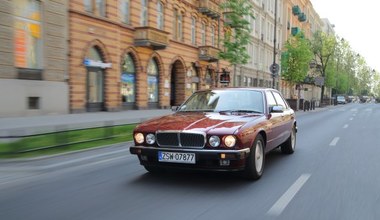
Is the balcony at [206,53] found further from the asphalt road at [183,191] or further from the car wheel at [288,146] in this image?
the asphalt road at [183,191]

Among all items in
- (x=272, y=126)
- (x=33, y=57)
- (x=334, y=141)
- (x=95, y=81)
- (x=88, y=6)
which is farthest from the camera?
(x=95, y=81)

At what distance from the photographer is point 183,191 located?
19.2 ft

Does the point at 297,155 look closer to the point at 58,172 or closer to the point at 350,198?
the point at 350,198

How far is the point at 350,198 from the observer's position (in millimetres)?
5602

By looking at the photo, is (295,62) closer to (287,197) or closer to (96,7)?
(96,7)

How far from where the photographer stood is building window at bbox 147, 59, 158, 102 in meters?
29.5

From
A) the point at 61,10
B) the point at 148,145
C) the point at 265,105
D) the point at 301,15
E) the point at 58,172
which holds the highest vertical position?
the point at 301,15

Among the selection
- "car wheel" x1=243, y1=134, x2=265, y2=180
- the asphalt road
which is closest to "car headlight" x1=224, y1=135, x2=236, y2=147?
"car wheel" x1=243, y1=134, x2=265, y2=180

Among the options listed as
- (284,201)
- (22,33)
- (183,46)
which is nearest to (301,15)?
(183,46)

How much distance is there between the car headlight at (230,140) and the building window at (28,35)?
14.6 m

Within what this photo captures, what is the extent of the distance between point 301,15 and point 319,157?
72.6 metres

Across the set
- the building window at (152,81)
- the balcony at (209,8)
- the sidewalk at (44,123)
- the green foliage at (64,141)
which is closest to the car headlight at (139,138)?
the green foliage at (64,141)

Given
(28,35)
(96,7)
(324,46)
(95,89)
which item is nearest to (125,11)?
(96,7)

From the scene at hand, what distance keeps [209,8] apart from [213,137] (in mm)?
30799
